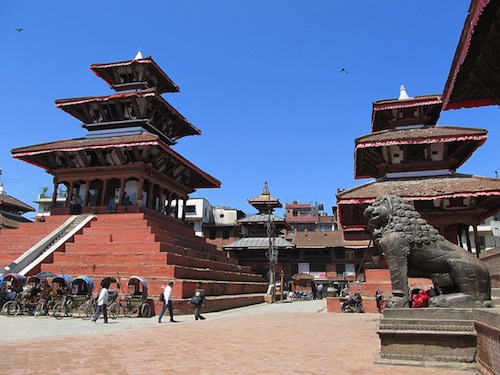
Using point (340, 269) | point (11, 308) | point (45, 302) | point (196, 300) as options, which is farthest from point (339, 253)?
point (11, 308)

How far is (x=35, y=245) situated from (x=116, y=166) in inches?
276

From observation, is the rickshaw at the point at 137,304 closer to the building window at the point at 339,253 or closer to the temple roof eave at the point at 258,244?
the temple roof eave at the point at 258,244

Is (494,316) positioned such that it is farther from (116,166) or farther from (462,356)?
(116,166)

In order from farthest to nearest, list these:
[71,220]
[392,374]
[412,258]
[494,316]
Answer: [71,220]
[412,258]
[392,374]
[494,316]

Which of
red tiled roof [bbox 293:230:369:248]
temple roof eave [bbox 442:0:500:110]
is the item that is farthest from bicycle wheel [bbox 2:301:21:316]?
red tiled roof [bbox 293:230:369:248]

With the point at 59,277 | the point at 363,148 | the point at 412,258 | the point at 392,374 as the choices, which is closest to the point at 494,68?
the point at 412,258

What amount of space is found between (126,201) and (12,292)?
8993 mm

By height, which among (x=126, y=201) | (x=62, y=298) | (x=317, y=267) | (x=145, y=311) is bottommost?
(x=145, y=311)

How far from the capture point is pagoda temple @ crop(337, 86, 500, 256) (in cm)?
1672

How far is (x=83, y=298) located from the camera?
47.9 feet

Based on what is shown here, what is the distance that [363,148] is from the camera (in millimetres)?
18719

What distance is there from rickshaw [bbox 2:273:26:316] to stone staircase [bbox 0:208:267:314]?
161cm

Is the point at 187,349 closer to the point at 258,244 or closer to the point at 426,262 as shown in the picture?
the point at 426,262

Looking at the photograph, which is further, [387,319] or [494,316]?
[387,319]
